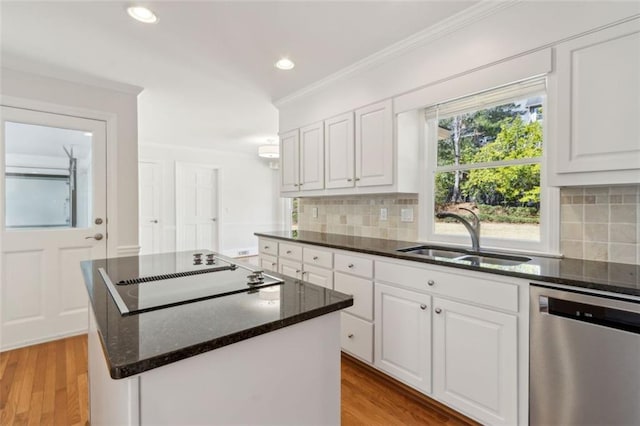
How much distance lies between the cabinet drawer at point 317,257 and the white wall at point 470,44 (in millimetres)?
1299

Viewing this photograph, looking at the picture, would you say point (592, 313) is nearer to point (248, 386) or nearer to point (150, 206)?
point (248, 386)

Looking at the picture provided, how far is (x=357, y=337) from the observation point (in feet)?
7.38

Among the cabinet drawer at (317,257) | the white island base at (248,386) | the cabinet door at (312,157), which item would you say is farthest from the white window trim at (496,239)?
the white island base at (248,386)

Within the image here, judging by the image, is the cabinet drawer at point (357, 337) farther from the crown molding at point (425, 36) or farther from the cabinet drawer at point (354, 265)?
the crown molding at point (425, 36)

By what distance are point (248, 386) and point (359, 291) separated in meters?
1.45

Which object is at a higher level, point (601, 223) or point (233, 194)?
point (233, 194)

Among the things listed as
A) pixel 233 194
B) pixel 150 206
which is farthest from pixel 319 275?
pixel 233 194

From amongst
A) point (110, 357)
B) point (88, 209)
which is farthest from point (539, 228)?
point (88, 209)

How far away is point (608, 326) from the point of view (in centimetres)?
121

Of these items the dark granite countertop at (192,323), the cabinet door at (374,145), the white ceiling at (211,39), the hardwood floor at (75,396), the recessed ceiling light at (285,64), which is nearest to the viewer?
the dark granite countertop at (192,323)

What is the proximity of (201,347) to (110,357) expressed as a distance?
18 centimetres

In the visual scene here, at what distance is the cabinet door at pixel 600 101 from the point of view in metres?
1.37

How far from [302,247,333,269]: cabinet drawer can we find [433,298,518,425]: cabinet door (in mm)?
926

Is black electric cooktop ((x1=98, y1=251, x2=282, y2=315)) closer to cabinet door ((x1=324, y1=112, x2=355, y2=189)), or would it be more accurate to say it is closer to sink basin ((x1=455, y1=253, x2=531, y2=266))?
sink basin ((x1=455, y1=253, x2=531, y2=266))
